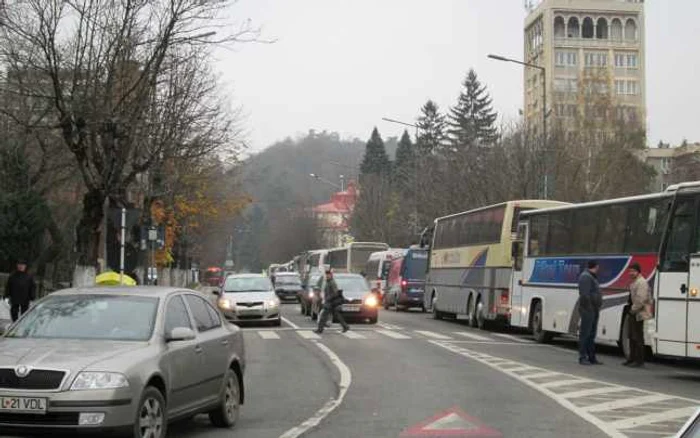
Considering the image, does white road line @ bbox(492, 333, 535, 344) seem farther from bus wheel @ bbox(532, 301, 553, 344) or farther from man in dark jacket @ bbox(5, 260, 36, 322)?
man in dark jacket @ bbox(5, 260, 36, 322)

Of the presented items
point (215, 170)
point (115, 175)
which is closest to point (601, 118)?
point (215, 170)

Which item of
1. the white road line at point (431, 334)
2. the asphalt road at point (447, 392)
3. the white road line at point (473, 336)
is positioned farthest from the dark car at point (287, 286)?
the asphalt road at point (447, 392)

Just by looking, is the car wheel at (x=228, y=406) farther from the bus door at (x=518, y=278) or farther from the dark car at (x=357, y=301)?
the dark car at (x=357, y=301)

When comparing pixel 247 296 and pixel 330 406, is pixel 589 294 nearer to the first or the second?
pixel 330 406

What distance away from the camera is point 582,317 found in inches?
734

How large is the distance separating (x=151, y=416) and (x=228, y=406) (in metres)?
2.12

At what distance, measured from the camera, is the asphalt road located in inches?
406

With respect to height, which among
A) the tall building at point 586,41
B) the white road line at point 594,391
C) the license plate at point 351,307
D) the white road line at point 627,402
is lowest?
the white road line at point 627,402

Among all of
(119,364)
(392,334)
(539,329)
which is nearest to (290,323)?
(392,334)

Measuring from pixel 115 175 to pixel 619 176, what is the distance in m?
41.1

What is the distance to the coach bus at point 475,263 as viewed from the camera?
90.7ft

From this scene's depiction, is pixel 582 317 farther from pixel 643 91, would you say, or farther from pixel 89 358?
pixel 643 91

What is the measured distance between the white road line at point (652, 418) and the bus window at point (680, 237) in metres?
4.51

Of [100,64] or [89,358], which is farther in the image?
[100,64]
